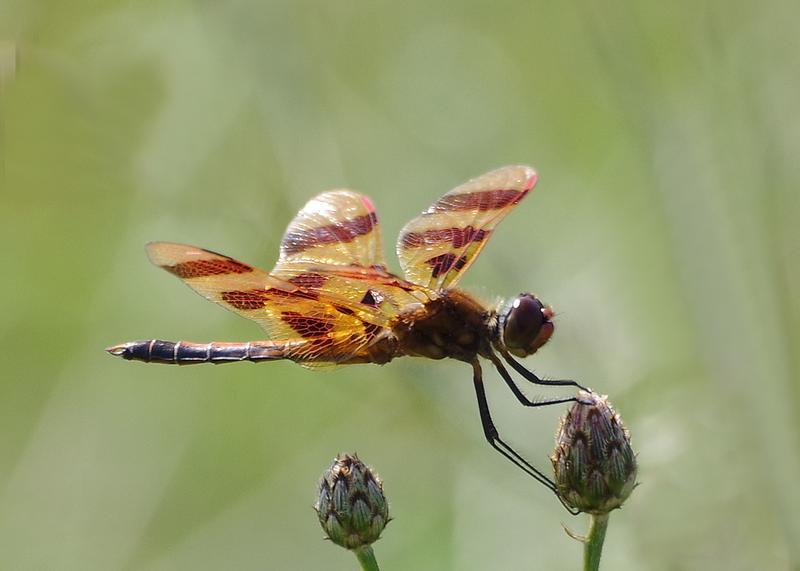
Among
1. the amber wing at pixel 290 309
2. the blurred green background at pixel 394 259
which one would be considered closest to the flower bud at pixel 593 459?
the blurred green background at pixel 394 259

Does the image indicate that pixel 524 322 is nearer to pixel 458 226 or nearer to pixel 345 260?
pixel 458 226

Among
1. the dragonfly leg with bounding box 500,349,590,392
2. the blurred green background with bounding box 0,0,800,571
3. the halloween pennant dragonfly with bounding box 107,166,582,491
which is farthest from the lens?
the blurred green background with bounding box 0,0,800,571

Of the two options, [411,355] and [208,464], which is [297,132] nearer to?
[411,355]

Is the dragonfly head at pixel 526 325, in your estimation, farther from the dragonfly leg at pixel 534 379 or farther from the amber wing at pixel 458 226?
the amber wing at pixel 458 226

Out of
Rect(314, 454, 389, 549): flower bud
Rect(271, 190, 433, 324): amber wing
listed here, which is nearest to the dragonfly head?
Rect(271, 190, 433, 324): amber wing

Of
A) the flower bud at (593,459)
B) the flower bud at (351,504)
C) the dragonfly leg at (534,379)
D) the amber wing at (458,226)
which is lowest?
the flower bud at (351,504)

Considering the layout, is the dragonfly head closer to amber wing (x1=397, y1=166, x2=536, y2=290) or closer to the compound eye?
the compound eye

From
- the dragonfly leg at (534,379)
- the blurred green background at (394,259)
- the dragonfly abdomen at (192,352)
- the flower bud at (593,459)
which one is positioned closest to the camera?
the flower bud at (593,459)
